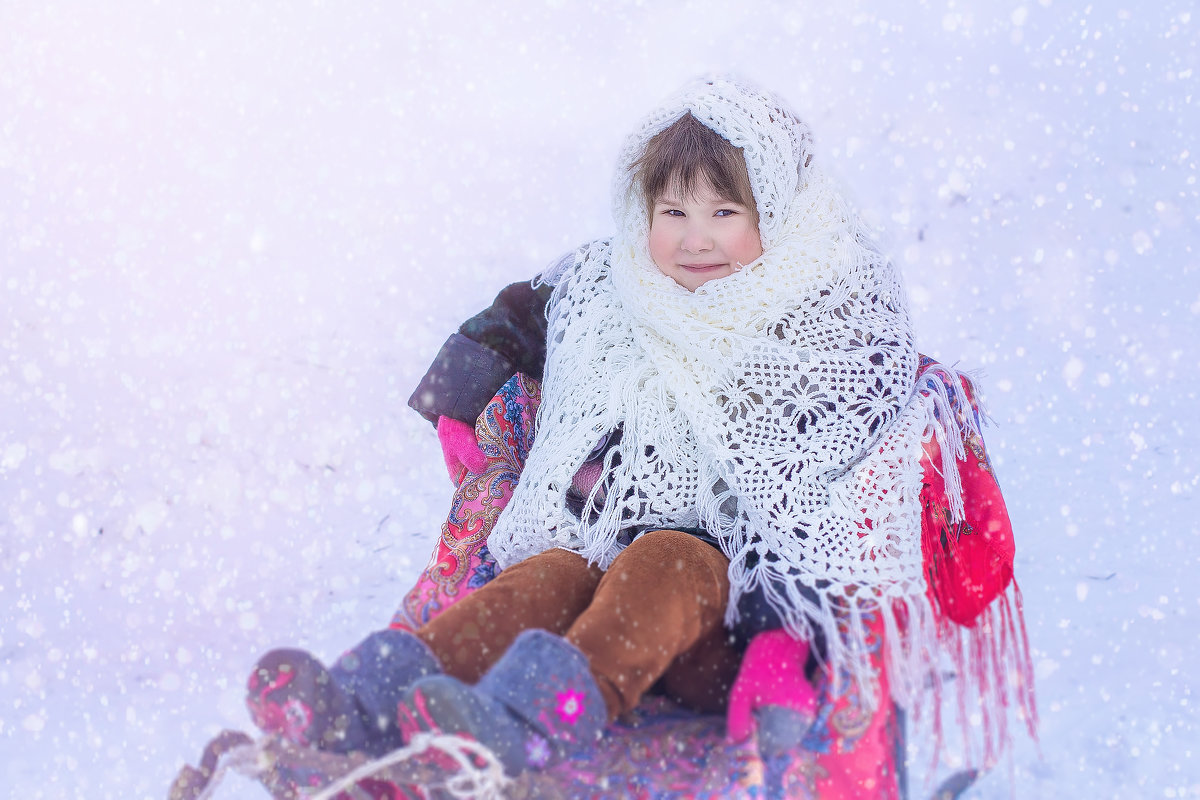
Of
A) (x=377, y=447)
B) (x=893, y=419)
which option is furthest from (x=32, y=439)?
(x=893, y=419)

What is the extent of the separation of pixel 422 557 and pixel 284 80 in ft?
4.04

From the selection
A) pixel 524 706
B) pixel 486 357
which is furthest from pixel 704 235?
pixel 524 706

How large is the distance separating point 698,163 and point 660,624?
0.55 meters

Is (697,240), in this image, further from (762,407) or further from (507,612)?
(507,612)

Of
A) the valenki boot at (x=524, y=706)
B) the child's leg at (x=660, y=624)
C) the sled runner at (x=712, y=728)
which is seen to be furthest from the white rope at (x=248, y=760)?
the child's leg at (x=660, y=624)

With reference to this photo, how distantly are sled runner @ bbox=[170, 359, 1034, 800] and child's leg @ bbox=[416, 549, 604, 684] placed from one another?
0.09 meters

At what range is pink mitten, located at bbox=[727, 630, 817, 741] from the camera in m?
0.87

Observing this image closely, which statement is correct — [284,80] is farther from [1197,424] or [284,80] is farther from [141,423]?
[1197,424]

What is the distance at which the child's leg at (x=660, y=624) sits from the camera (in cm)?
82

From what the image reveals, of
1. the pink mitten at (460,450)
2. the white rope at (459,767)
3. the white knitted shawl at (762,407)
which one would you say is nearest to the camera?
the white rope at (459,767)

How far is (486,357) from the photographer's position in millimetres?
1311

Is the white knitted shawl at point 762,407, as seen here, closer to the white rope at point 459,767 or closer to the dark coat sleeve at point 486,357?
the dark coat sleeve at point 486,357

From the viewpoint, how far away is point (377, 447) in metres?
2.35

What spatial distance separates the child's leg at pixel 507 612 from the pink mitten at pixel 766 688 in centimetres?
17
